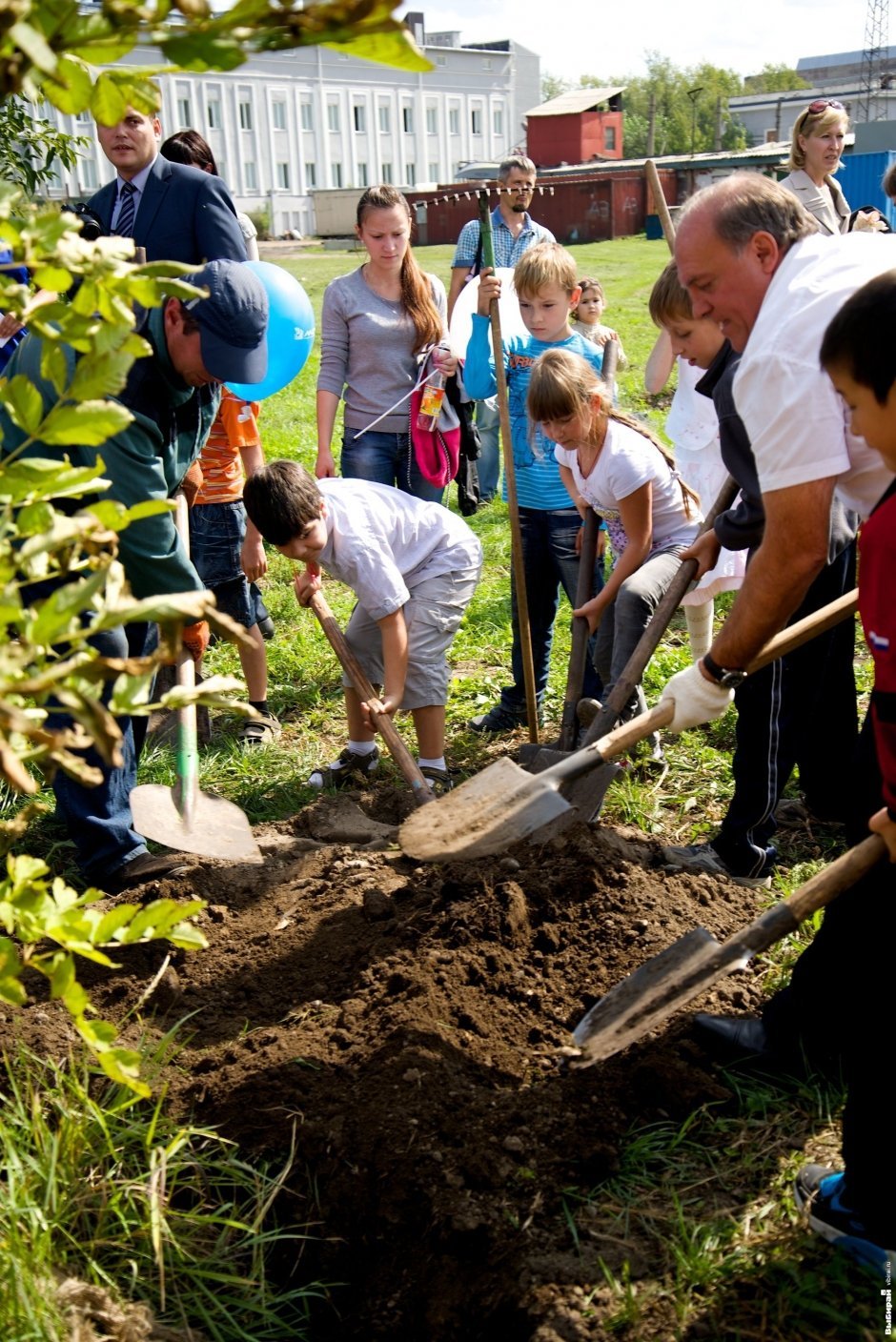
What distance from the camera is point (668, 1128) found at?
2578 millimetres

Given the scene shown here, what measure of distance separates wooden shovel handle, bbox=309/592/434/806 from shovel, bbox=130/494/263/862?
0.53 metres

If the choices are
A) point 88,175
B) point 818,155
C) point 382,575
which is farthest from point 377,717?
point 88,175

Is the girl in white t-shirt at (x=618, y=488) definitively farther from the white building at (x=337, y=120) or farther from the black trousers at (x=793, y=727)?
the white building at (x=337, y=120)

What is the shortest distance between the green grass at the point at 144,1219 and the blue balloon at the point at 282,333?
3032mm

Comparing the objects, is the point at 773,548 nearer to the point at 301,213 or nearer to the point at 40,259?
the point at 40,259

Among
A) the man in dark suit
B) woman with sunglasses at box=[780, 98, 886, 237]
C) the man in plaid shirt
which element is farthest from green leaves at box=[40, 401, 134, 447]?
woman with sunglasses at box=[780, 98, 886, 237]

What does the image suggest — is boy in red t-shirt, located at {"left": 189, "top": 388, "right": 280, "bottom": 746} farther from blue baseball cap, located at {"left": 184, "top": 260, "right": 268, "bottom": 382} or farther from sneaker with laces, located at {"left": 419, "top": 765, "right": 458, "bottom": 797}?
blue baseball cap, located at {"left": 184, "top": 260, "right": 268, "bottom": 382}

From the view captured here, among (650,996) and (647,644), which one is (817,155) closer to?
(647,644)

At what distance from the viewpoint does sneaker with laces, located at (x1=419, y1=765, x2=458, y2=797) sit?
4.34 metres

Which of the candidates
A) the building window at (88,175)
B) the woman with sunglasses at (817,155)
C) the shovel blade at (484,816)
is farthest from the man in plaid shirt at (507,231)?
the building window at (88,175)

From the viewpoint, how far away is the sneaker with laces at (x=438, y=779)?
4340mm

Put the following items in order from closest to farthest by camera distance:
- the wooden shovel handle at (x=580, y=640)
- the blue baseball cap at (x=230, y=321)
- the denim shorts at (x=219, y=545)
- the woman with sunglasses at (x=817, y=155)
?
1. the blue baseball cap at (x=230, y=321)
2. the wooden shovel handle at (x=580, y=640)
3. the denim shorts at (x=219, y=545)
4. the woman with sunglasses at (x=817, y=155)

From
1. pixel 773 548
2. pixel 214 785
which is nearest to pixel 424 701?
pixel 214 785

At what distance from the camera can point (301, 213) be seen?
2277 inches
